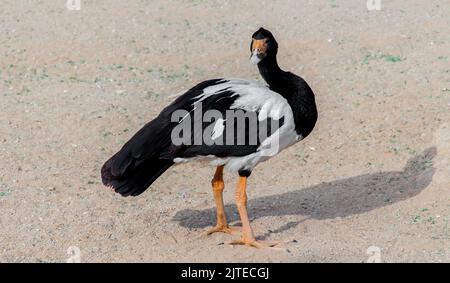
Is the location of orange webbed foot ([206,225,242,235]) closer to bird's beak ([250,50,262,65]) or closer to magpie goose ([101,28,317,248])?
magpie goose ([101,28,317,248])

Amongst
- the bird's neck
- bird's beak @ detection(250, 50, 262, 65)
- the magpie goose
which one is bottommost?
the magpie goose

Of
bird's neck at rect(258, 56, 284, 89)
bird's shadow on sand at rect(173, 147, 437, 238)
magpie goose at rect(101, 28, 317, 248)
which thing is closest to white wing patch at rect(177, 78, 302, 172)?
magpie goose at rect(101, 28, 317, 248)

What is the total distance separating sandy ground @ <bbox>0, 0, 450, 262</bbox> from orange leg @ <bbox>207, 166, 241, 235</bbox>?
0.12 meters

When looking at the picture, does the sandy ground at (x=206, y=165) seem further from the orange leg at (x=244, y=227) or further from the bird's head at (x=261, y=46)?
the bird's head at (x=261, y=46)

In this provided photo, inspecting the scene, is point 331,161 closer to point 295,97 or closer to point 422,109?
point 422,109

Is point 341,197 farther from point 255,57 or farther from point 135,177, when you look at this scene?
point 135,177

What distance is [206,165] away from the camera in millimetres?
7809

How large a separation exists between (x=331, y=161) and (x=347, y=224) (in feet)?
5.29

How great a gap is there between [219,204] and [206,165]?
396mm

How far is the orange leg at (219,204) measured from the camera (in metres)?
7.88

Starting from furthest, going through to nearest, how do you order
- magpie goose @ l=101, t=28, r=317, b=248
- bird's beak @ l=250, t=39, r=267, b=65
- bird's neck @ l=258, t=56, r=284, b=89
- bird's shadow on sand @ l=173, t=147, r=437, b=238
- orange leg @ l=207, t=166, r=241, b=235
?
bird's shadow on sand @ l=173, t=147, r=437, b=238 → orange leg @ l=207, t=166, r=241, b=235 → bird's neck @ l=258, t=56, r=284, b=89 → bird's beak @ l=250, t=39, r=267, b=65 → magpie goose @ l=101, t=28, r=317, b=248

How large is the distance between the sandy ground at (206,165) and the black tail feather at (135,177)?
57 centimetres

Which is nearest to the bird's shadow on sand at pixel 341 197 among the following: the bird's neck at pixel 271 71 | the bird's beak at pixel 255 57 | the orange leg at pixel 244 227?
the orange leg at pixel 244 227

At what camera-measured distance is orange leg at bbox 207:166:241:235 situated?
788cm
